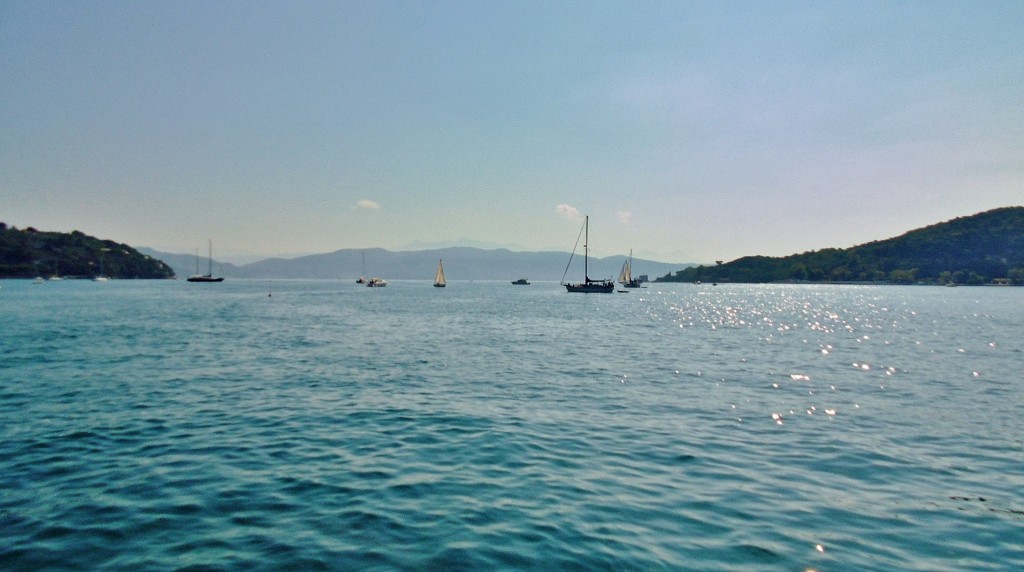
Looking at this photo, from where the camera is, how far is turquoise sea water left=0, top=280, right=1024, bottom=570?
29.3 feet

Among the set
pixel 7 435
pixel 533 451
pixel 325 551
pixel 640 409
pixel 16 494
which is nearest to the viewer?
pixel 325 551

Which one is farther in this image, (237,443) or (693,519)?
(237,443)

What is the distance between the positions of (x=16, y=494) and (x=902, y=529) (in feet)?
61.7

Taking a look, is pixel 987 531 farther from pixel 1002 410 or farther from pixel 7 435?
pixel 7 435

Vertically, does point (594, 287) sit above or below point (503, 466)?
above

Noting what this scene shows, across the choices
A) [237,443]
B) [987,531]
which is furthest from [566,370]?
[987,531]

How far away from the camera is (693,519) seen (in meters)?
10.2

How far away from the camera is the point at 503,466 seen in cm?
1345

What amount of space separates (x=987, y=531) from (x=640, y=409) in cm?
1116

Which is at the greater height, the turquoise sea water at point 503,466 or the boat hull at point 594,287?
the boat hull at point 594,287

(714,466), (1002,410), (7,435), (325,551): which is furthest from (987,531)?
(7,435)

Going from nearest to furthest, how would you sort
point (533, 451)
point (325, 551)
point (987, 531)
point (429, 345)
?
point (325, 551) → point (987, 531) → point (533, 451) → point (429, 345)

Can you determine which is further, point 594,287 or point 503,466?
point 594,287

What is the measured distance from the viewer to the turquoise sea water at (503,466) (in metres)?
8.93
